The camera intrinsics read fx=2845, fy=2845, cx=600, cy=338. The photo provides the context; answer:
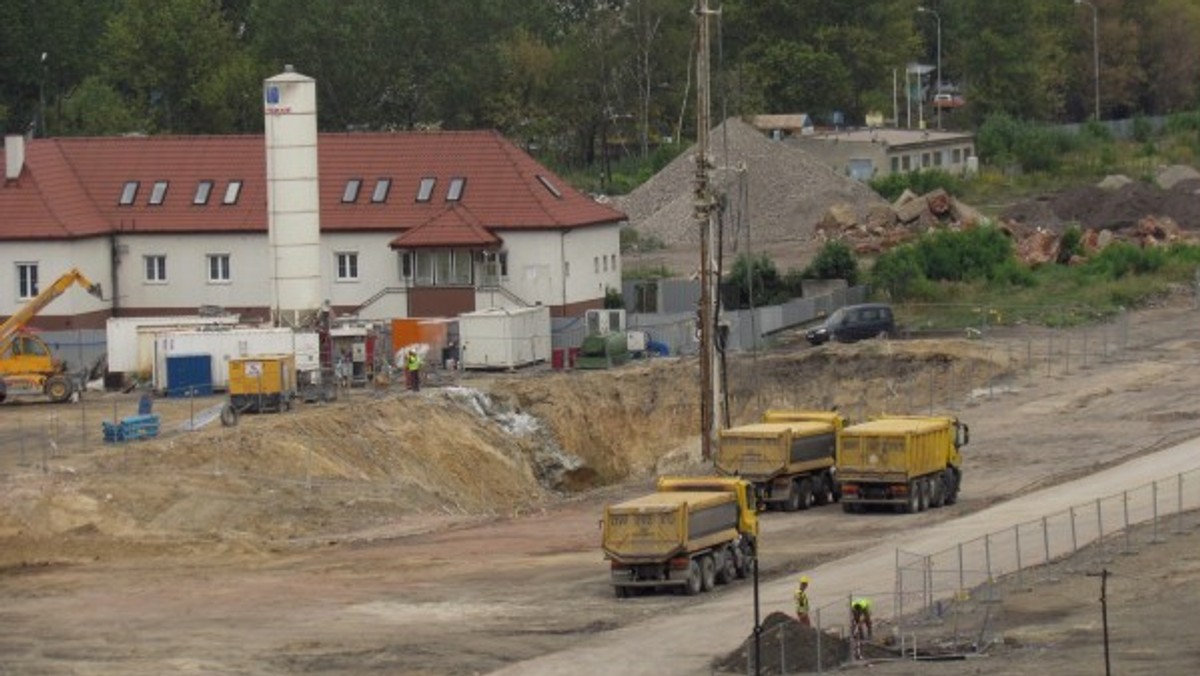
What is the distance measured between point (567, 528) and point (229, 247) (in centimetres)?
2976

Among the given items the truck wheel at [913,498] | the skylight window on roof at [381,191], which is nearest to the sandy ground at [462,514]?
the truck wheel at [913,498]

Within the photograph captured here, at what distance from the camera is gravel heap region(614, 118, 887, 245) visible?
119062 mm

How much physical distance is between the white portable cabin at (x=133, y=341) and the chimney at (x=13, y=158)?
12.2 m

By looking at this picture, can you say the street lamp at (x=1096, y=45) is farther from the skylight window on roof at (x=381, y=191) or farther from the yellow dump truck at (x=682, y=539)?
the yellow dump truck at (x=682, y=539)

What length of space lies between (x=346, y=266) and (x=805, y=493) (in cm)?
2860

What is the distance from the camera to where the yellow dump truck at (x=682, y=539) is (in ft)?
184

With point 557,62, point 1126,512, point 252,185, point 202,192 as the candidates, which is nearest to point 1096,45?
point 557,62

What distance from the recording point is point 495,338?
83812 millimetres

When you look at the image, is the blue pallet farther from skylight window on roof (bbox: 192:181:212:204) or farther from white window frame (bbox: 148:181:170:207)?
white window frame (bbox: 148:181:170:207)

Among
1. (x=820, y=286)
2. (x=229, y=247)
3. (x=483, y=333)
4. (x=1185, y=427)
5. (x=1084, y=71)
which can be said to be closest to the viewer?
(x=1185, y=427)

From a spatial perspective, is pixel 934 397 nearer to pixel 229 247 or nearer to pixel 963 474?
pixel 963 474

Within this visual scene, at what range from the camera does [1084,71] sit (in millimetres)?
183875

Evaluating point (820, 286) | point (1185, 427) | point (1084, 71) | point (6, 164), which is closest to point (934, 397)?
point (1185, 427)

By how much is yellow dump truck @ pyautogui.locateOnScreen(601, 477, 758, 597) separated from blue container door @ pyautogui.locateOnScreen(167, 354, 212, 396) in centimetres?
2502
